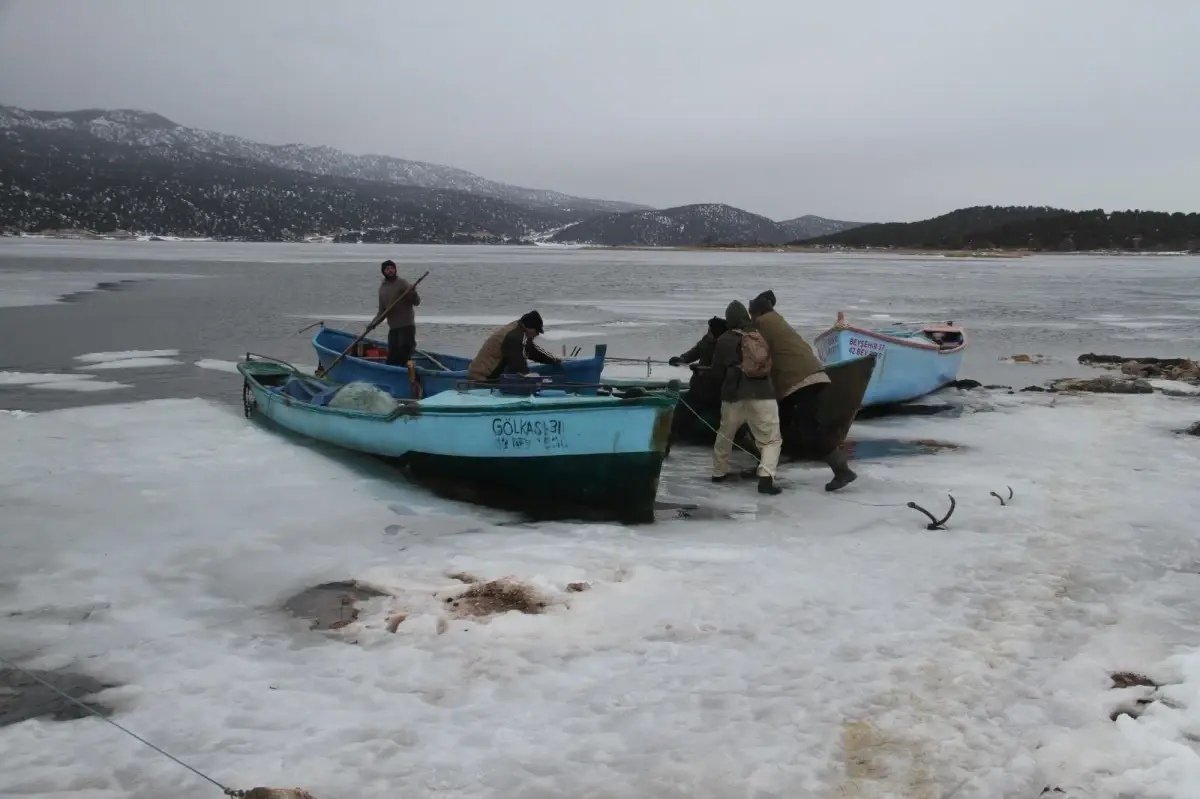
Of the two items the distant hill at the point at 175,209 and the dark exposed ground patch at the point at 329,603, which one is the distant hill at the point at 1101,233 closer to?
the distant hill at the point at 175,209

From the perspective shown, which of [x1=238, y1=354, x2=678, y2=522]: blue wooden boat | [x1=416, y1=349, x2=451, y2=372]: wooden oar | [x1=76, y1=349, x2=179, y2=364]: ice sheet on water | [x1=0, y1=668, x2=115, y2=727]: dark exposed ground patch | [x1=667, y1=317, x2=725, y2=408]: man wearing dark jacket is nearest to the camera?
[x1=0, y1=668, x2=115, y2=727]: dark exposed ground patch

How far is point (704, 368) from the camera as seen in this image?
9.80m

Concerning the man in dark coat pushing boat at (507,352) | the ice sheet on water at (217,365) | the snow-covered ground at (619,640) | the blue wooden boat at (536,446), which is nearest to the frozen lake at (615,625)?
the snow-covered ground at (619,640)

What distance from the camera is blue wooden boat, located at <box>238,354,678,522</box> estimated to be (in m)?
7.76

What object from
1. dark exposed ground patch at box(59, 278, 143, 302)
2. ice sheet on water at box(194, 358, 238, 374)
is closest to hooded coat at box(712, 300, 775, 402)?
ice sheet on water at box(194, 358, 238, 374)

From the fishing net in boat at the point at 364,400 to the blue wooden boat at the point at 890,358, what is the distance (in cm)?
620

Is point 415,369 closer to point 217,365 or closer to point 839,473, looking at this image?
point 839,473

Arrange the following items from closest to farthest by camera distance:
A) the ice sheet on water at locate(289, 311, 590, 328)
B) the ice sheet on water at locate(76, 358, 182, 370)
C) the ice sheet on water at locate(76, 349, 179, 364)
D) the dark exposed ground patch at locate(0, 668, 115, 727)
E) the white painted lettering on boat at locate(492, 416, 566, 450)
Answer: the dark exposed ground patch at locate(0, 668, 115, 727)
the white painted lettering on boat at locate(492, 416, 566, 450)
the ice sheet on water at locate(76, 358, 182, 370)
the ice sheet on water at locate(76, 349, 179, 364)
the ice sheet on water at locate(289, 311, 590, 328)

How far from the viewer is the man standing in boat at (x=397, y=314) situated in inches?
470

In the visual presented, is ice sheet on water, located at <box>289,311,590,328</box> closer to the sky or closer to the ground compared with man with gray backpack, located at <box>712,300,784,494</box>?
closer to the ground

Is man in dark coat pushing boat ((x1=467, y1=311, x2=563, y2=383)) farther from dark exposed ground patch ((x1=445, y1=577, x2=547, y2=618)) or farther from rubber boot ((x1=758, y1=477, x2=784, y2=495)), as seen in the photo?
dark exposed ground patch ((x1=445, y1=577, x2=547, y2=618))

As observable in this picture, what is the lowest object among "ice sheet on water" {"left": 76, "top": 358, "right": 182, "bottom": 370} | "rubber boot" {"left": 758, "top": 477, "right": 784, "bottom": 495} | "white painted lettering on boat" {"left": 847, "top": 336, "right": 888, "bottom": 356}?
"rubber boot" {"left": 758, "top": 477, "right": 784, "bottom": 495}

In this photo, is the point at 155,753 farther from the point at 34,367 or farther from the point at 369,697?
the point at 34,367

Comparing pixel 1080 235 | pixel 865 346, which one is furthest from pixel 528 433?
pixel 1080 235
